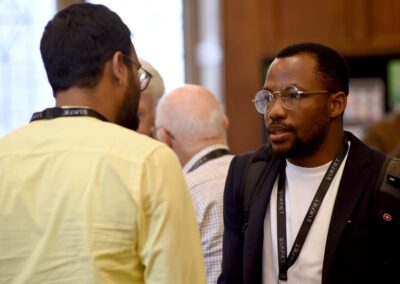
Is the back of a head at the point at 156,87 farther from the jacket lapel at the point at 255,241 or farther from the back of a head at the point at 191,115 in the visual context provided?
the jacket lapel at the point at 255,241

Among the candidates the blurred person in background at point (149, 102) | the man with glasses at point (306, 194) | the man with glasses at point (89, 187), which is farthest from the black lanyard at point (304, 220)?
the blurred person in background at point (149, 102)

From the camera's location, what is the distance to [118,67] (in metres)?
1.56

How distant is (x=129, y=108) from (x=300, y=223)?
592 millimetres

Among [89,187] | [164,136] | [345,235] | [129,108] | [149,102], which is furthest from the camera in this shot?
[149,102]

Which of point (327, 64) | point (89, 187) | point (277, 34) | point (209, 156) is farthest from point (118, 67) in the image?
point (277, 34)

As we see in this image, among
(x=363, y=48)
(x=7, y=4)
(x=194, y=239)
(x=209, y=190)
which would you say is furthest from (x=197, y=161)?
(x=363, y=48)

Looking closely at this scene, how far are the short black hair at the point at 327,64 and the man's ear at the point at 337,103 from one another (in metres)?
0.01

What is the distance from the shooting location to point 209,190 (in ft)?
7.86

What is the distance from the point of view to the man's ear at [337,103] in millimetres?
2021

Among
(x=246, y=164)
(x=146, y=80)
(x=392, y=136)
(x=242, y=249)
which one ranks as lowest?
(x=392, y=136)

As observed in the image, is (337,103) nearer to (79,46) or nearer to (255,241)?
(255,241)

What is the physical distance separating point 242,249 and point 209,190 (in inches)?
15.7

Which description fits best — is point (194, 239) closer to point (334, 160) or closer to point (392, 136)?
point (334, 160)

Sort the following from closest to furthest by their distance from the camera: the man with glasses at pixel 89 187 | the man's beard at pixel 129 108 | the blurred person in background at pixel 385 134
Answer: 1. the man with glasses at pixel 89 187
2. the man's beard at pixel 129 108
3. the blurred person in background at pixel 385 134
